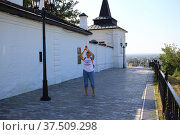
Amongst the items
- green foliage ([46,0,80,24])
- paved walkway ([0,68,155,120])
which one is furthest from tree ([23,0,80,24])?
paved walkway ([0,68,155,120])

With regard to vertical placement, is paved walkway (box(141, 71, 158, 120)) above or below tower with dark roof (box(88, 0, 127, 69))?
below

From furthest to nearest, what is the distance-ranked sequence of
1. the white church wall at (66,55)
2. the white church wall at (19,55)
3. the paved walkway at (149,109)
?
the white church wall at (66,55)
the white church wall at (19,55)
the paved walkway at (149,109)

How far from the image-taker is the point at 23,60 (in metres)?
9.09

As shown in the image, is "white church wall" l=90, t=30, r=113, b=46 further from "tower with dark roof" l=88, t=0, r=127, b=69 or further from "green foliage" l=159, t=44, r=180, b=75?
"green foliage" l=159, t=44, r=180, b=75

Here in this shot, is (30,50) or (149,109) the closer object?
(149,109)

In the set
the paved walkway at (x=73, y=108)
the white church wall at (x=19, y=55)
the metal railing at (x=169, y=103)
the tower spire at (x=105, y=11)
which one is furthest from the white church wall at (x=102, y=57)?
the metal railing at (x=169, y=103)

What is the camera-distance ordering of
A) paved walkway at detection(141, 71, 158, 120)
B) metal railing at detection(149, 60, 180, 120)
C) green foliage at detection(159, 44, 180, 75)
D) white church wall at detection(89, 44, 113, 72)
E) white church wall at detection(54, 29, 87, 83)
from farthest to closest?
green foliage at detection(159, 44, 180, 75) → white church wall at detection(89, 44, 113, 72) → white church wall at detection(54, 29, 87, 83) → paved walkway at detection(141, 71, 158, 120) → metal railing at detection(149, 60, 180, 120)

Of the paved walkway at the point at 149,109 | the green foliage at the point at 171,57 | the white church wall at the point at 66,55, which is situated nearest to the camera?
the paved walkway at the point at 149,109

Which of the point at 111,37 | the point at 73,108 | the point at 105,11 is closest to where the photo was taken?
the point at 73,108

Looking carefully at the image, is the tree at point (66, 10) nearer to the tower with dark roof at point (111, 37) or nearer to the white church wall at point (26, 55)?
the tower with dark roof at point (111, 37)

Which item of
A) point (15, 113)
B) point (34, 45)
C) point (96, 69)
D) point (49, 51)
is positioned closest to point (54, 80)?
point (49, 51)

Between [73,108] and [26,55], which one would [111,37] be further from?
[73,108]

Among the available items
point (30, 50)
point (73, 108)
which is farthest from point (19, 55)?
point (73, 108)

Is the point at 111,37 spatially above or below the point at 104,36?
below
